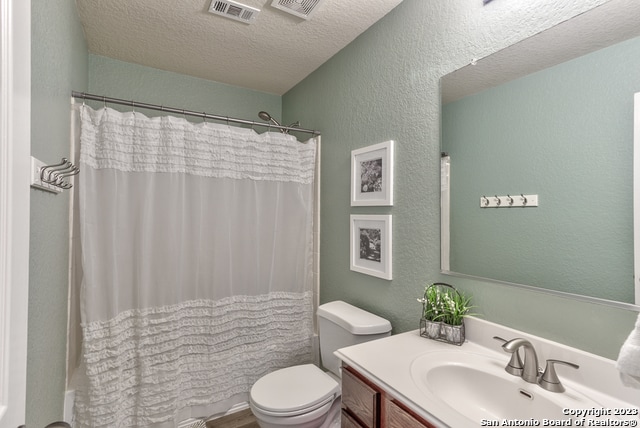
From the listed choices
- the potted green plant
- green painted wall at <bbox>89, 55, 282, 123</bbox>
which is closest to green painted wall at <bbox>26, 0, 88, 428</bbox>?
green painted wall at <bbox>89, 55, 282, 123</bbox>

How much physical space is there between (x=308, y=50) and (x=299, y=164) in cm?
77

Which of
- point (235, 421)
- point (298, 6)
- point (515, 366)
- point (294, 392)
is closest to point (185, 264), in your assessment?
point (294, 392)

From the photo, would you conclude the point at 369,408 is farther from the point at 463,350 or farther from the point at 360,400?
the point at 463,350

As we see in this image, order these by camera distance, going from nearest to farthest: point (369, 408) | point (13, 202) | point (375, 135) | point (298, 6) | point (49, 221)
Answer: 1. point (13, 202)
2. point (369, 408)
3. point (49, 221)
4. point (298, 6)
5. point (375, 135)

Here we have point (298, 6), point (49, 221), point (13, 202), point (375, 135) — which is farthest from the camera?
point (375, 135)

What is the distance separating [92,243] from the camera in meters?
1.58

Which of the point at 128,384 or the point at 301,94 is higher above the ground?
the point at 301,94

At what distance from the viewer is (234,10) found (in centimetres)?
166

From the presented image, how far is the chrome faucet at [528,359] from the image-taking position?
0.96m

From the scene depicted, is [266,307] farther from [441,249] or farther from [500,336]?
[500,336]

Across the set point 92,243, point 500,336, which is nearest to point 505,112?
point 500,336

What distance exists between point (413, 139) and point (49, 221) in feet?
5.30

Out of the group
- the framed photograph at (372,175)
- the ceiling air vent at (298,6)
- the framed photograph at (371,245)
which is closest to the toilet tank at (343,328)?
the framed photograph at (371,245)

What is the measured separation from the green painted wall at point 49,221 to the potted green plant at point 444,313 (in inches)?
56.7
